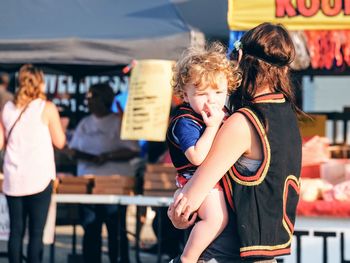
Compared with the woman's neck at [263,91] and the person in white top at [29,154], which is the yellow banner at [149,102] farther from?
the woman's neck at [263,91]

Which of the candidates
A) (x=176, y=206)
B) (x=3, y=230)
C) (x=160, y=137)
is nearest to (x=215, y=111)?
(x=176, y=206)

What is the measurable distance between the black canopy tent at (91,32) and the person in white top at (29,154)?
12.5 inches

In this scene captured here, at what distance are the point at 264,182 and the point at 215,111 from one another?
0.30m

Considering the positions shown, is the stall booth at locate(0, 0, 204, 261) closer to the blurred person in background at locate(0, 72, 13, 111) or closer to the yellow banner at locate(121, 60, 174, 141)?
the yellow banner at locate(121, 60, 174, 141)

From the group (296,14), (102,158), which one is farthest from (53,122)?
(296,14)

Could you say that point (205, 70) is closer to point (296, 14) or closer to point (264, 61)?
point (264, 61)

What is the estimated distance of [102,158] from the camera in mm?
8648

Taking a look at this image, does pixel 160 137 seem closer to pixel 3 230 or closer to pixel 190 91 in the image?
pixel 3 230

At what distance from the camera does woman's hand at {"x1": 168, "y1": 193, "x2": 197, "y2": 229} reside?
11.1ft

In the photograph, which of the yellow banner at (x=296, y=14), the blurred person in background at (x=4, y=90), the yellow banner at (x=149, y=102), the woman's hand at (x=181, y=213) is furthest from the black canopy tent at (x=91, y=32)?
the woman's hand at (x=181, y=213)

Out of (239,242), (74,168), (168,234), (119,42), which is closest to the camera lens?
(239,242)

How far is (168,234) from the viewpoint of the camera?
8930mm

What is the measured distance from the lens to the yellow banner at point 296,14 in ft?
21.9

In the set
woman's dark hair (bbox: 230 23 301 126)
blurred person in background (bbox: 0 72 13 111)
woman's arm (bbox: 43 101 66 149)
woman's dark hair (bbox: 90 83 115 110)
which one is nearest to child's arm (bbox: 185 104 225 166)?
woman's dark hair (bbox: 230 23 301 126)
